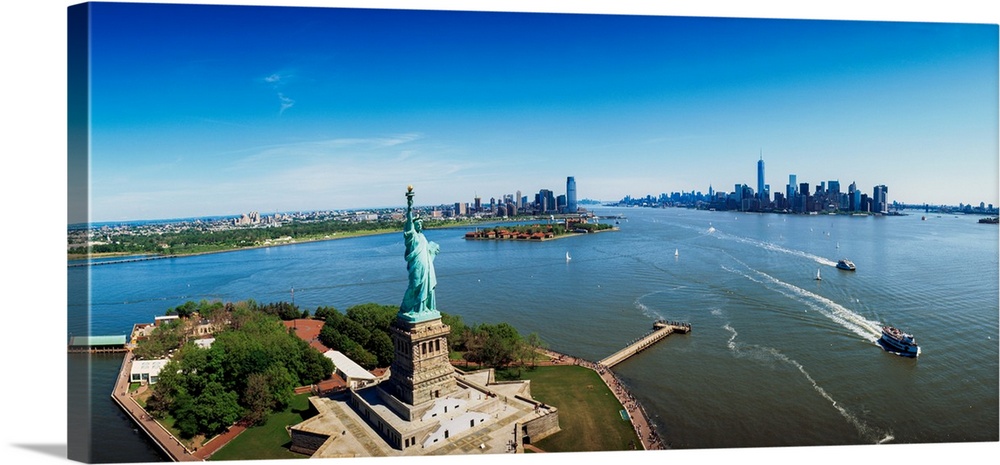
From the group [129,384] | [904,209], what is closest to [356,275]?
[129,384]

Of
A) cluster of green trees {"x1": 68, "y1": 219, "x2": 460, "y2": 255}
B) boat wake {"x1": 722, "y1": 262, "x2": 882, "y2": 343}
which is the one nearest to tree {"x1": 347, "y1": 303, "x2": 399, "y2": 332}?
boat wake {"x1": 722, "y1": 262, "x2": 882, "y2": 343}

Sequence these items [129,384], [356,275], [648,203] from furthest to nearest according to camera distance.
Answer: [648,203] → [356,275] → [129,384]

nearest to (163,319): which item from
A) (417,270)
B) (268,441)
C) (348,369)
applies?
(348,369)

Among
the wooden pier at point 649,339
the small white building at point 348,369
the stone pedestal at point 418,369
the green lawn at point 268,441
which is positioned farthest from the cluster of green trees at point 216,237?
the wooden pier at point 649,339

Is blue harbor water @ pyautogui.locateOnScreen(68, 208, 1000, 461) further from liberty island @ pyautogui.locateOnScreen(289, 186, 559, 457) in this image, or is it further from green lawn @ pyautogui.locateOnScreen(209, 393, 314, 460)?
liberty island @ pyautogui.locateOnScreen(289, 186, 559, 457)

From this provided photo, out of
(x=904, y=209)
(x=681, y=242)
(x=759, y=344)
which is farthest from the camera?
(x=904, y=209)

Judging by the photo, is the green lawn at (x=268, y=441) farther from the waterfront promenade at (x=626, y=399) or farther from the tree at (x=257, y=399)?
the waterfront promenade at (x=626, y=399)

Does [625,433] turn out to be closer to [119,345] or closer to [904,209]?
[119,345]
